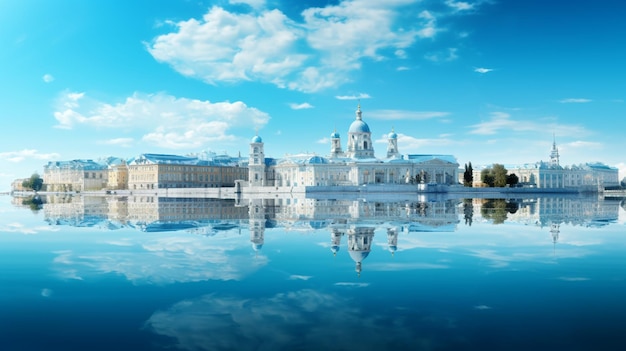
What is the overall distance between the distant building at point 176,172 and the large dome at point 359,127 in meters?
31.5

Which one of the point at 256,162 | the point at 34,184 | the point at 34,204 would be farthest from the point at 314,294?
the point at 34,184

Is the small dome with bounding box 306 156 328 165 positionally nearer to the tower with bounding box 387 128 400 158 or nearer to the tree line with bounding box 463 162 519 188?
the tower with bounding box 387 128 400 158

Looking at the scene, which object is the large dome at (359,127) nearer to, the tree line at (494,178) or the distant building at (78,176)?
the tree line at (494,178)

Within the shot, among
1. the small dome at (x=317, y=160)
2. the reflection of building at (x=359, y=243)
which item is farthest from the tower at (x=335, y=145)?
the reflection of building at (x=359, y=243)

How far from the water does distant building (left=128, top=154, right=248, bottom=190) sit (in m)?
Answer: 103

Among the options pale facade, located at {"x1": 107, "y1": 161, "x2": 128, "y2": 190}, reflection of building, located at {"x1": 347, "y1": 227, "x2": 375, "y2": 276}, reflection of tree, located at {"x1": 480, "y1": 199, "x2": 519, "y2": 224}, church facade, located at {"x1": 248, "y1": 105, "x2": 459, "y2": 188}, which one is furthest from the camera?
pale facade, located at {"x1": 107, "y1": 161, "x2": 128, "y2": 190}

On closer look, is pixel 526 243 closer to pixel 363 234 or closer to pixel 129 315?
pixel 363 234

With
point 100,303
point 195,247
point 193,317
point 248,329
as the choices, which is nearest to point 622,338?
point 248,329

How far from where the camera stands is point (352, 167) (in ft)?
350

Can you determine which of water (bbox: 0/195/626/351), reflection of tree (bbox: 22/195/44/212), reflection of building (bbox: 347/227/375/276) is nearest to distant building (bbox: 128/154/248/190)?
reflection of tree (bbox: 22/195/44/212)

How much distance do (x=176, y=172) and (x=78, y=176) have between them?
39420 mm

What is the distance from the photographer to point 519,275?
32.1ft

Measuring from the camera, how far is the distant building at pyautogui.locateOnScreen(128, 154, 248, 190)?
11519 centimetres

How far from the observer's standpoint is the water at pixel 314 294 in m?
6.25
